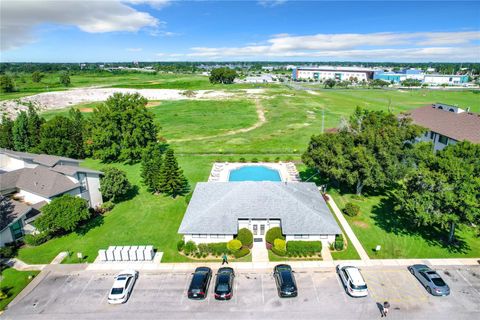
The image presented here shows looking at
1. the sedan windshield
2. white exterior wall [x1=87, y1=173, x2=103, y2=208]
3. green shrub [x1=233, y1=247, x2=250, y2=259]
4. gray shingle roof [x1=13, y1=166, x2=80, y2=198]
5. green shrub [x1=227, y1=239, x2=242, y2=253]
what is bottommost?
green shrub [x1=233, y1=247, x2=250, y2=259]

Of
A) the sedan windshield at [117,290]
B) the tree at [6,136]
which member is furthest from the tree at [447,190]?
the tree at [6,136]

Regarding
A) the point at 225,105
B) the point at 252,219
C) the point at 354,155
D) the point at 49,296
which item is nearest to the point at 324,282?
the point at 252,219

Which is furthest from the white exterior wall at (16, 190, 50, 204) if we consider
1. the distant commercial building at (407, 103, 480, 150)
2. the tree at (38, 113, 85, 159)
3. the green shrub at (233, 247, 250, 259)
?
the distant commercial building at (407, 103, 480, 150)

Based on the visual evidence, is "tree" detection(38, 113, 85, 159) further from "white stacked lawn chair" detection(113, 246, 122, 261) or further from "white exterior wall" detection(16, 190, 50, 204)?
"white stacked lawn chair" detection(113, 246, 122, 261)

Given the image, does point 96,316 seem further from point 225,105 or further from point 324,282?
point 225,105

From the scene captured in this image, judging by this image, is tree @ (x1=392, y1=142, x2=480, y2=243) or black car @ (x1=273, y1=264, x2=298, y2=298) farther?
tree @ (x1=392, y1=142, x2=480, y2=243)

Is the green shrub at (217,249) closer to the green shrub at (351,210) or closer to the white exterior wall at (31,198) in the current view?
the green shrub at (351,210)
